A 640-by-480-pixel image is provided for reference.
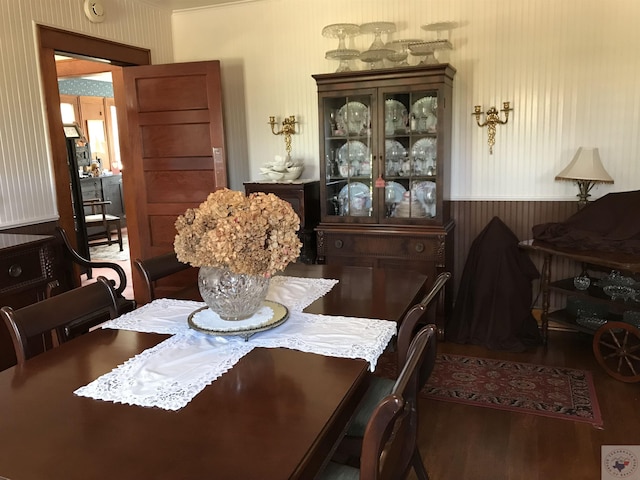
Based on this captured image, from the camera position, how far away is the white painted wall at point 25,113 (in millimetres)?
3061

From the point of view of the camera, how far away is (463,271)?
3.67 meters

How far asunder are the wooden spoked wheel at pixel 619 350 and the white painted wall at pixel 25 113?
11.3 feet

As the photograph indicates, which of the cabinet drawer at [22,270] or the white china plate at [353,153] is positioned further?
the white china plate at [353,153]

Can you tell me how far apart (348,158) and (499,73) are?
1.16 meters

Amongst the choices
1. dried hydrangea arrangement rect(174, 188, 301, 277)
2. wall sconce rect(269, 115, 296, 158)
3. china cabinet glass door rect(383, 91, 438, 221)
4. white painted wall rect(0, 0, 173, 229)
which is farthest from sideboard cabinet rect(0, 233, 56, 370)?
Answer: china cabinet glass door rect(383, 91, 438, 221)

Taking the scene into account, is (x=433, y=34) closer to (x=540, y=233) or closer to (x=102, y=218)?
(x=540, y=233)

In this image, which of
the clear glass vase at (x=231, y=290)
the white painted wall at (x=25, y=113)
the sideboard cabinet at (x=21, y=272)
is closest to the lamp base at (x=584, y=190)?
the clear glass vase at (x=231, y=290)

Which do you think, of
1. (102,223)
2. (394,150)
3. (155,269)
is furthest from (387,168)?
(102,223)

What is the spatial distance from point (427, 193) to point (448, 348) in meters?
1.03

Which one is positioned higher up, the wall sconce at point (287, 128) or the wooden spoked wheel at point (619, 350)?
the wall sconce at point (287, 128)

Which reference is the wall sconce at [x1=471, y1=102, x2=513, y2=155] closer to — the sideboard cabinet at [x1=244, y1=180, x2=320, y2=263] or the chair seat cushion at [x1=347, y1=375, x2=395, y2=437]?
the sideboard cabinet at [x1=244, y1=180, x2=320, y2=263]

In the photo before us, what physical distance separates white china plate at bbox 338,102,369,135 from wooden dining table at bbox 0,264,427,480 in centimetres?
236

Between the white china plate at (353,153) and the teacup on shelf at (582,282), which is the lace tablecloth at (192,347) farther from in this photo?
the teacup on shelf at (582,282)

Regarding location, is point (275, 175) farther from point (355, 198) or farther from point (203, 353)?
point (203, 353)
